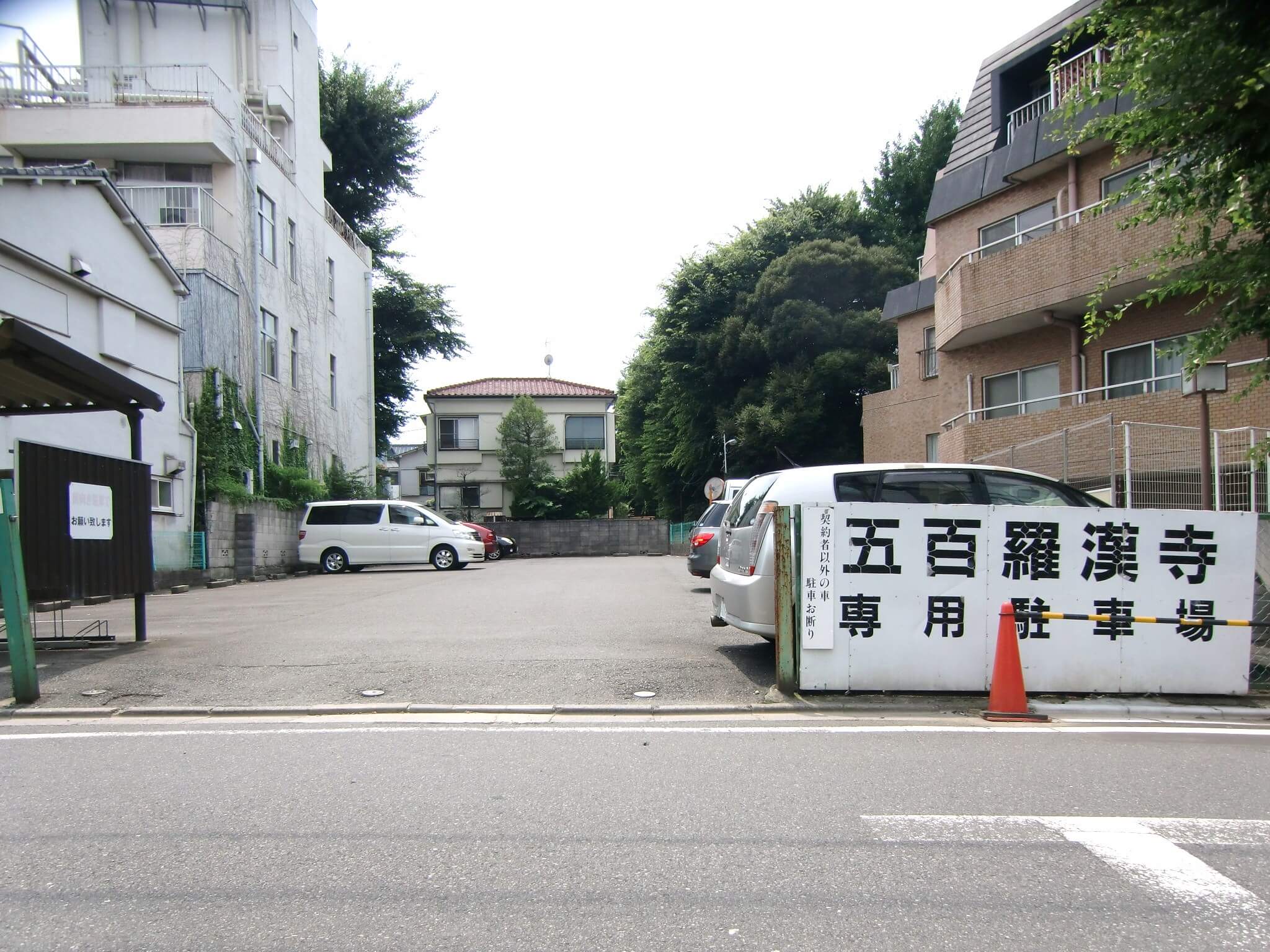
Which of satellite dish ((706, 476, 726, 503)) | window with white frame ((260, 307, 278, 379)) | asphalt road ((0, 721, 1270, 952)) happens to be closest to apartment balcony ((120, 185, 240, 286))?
window with white frame ((260, 307, 278, 379))

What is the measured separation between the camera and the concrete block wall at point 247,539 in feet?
72.2

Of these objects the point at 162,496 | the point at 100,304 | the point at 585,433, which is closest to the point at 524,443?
the point at 585,433

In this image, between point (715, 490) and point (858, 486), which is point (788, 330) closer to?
point (715, 490)

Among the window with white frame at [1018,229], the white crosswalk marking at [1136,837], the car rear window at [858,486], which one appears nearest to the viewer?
the white crosswalk marking at [1136,837]

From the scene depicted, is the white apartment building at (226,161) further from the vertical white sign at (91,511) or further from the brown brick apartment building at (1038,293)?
the brown brick apartment building at (1038,293)

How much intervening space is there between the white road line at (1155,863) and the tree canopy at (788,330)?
30.3 m

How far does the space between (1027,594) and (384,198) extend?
40545mm

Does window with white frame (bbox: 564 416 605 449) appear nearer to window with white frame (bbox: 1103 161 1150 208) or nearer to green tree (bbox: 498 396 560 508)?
green tree (bbox: 498 396 560 508)

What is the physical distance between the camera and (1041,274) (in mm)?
18219

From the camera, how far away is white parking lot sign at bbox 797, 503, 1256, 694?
7.62m

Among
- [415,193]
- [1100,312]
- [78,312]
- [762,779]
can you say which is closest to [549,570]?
[78,312]

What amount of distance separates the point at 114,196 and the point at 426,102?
87.3 feet

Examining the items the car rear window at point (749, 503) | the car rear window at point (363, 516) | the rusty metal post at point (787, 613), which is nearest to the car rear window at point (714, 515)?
the car rear window at point (749, 503)

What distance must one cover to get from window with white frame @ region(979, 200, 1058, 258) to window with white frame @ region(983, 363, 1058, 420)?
265cm
